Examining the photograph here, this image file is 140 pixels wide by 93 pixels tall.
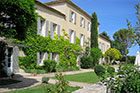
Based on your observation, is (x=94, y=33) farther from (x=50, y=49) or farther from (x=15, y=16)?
(x=15, y=16)

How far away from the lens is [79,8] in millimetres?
22234

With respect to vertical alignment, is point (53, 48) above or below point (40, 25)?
below

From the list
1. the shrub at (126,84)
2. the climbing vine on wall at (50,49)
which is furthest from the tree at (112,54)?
the shrub at (126,84)

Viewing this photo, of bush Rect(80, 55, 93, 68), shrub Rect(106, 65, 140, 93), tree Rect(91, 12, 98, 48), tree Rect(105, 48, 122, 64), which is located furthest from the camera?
tree Rect(105, 48, 122, 64)

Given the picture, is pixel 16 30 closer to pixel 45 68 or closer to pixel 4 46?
pixel 4 46

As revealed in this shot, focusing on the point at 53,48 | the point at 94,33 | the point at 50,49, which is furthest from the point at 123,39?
the point at 50,49

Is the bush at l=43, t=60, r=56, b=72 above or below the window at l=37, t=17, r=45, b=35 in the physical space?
below

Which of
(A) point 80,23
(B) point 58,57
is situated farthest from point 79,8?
(B) point 58,57

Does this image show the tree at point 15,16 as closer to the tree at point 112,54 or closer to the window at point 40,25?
the window at point 40,25

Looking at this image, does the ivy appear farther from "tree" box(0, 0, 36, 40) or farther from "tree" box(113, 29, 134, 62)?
"tree" box(113, 29, 134, 62)

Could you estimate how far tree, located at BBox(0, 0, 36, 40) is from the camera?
254 inches

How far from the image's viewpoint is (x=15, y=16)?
266 inches

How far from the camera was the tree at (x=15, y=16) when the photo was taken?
644 centimetres

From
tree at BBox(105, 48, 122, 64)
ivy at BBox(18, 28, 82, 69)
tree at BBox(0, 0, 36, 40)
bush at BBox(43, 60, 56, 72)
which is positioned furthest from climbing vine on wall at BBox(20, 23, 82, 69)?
tree at BBox(105, 48, 122, 64)
